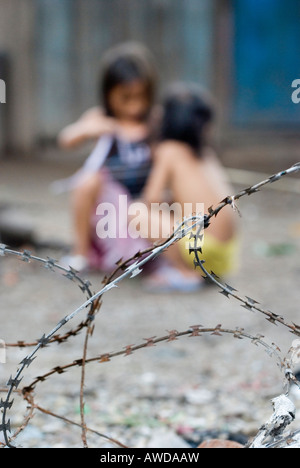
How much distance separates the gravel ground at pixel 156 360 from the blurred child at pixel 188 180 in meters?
0.13

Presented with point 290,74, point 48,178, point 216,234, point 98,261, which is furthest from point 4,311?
point 290,74

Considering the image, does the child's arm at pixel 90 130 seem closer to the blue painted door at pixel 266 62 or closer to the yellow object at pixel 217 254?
the yellow object at pixel 217 254

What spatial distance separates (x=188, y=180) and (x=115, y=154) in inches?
16.3

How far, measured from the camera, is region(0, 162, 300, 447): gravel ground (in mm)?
1622

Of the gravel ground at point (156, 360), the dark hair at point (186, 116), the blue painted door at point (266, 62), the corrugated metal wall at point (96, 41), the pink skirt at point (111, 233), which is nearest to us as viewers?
the gravel ground at point (156, 360)

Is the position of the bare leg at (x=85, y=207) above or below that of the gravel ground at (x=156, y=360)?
above

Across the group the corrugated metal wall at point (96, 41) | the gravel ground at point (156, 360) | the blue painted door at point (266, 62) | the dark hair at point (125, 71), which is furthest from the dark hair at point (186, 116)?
the blue painted door at point (266, 62)

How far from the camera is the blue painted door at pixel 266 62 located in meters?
7.12

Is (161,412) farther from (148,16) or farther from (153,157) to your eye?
(148,16)

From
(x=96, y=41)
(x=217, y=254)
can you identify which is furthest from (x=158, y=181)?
(x=96, y=41)

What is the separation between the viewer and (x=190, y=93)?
120 inches

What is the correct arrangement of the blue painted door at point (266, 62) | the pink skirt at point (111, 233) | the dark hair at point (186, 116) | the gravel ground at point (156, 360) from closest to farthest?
1. the gravel ground at point (156, 360)
2. the dark hair at point (186, 116)
3. the pink skirt at point (111, 233)
4. the blue painted door at point (266, 62)

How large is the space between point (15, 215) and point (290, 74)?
4.24 meters

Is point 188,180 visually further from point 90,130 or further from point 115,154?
point 90,130
